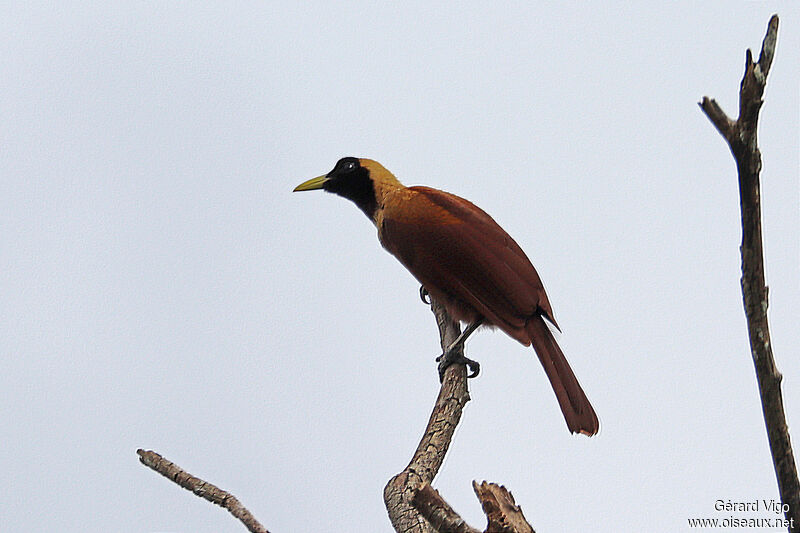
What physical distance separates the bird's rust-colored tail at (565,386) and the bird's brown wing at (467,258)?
0.08 m

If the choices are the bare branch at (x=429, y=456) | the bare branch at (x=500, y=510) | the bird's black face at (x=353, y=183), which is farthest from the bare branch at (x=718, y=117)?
the bird's black face at (x=353, y=183)

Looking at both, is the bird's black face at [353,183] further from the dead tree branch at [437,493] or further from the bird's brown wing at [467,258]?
the dead tree branch at [437,493]

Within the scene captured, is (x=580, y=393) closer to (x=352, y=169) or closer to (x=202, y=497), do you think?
(x=202, y=497)

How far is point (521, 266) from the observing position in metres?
3.84

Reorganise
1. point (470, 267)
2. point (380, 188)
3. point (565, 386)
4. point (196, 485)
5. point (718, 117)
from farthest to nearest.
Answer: point (380, 188), point (470, 267), point (565, 386), point (196, 485), point (718, 117)

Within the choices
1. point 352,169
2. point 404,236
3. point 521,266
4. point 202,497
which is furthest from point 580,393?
point 352,169

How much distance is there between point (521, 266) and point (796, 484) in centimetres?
216

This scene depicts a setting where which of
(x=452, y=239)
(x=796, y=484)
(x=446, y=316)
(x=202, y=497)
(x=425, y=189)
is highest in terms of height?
(x=425, y=189)

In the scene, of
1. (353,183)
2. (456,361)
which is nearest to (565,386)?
(456,361)

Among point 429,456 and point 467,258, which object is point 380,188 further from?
point 429,456

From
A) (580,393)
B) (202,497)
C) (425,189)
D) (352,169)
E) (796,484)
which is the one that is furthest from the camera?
(352,169)

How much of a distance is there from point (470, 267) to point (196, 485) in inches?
65.3

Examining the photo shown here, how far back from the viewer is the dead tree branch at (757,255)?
5.21ft

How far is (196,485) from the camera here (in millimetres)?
2609
